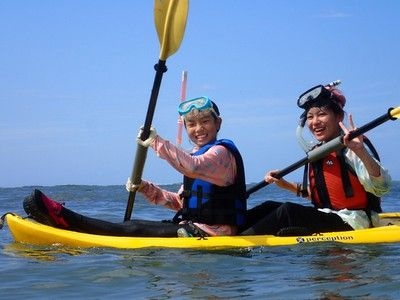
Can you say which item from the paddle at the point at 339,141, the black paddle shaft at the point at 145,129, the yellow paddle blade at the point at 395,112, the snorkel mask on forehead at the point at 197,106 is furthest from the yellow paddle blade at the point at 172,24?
the yellow paddle blade at the point at 395,112

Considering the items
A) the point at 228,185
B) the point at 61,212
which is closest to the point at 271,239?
the point at 228,185

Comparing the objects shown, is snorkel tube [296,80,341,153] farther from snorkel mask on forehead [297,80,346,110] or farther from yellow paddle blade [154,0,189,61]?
yellow paddle blade [154,0,189,61]

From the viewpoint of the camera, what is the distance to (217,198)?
524cm

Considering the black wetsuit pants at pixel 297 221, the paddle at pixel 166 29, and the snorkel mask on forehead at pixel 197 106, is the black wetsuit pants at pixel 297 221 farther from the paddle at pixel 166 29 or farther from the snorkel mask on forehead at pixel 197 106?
the paddle at pixel 166 29

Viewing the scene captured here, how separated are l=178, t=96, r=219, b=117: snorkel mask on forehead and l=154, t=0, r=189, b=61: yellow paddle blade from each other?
1.00 meters

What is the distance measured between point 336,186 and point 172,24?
7.06ft

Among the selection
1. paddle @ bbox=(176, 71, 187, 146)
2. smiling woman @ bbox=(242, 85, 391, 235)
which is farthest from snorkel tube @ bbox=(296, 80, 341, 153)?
paddle @ bbox=(176, 71, 187, 146)

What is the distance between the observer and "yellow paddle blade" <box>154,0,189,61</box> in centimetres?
621

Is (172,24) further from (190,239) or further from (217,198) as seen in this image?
(190,239)

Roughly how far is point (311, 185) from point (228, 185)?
0.86m

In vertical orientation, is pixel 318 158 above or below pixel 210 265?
above

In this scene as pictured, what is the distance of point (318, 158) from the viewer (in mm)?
5578

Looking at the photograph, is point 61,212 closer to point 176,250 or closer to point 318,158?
point 176,250

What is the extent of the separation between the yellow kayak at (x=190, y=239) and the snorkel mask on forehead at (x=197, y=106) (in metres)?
1.00
